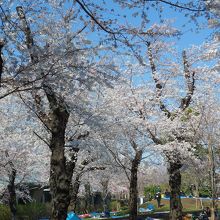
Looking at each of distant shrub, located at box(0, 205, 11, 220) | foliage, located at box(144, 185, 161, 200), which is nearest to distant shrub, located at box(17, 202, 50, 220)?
distant shrub, located at box(0, 205, 11, 220)

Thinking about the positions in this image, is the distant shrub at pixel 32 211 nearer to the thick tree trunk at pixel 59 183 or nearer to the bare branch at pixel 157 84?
the bare branch at pixel 157 84

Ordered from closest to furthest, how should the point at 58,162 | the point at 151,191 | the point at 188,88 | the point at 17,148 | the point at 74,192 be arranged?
the point at 58,162
the point at 188,88
the point at 17,148
the point at 74,192
the point at 151,191

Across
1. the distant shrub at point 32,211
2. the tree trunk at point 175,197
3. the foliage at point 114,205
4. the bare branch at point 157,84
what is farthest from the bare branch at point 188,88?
the foliage at point 114,205

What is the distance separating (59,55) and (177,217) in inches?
460

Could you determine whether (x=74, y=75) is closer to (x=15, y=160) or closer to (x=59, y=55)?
(x=59, y=55)

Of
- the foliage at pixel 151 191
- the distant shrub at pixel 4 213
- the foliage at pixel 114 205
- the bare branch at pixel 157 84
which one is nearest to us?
the bare branch at pixel 157 84

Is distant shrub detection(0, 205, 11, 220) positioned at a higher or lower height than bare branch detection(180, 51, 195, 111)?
lower

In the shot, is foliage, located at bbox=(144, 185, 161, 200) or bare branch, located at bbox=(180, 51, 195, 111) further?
foliage, located at bbox=(144, 185, 161, 200)

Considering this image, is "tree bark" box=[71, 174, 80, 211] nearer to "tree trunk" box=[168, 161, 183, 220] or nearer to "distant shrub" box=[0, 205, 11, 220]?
"distant shrub" box=[0, 205, 11, 220]

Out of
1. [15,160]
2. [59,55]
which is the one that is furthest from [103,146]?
[59,55]

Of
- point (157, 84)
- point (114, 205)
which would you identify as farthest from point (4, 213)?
point (114, 205)

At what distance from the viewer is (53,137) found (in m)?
9.29

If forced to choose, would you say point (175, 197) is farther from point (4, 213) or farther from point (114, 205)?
point (114, 205)

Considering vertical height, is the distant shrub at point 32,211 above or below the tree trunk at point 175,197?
below
